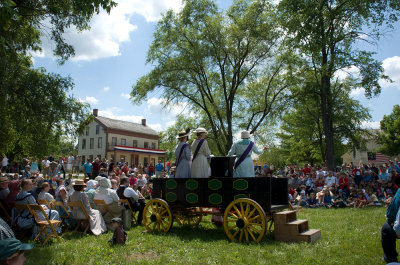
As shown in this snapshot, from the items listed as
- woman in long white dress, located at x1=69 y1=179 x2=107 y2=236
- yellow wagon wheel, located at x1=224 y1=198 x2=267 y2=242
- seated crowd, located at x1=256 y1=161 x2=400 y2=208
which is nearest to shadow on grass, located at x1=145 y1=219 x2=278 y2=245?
yellow wagon wheel, located at x1=224 y1=198 x2=267 y2=242

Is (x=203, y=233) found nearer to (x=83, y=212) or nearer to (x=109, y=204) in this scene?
(x=109, y=204)

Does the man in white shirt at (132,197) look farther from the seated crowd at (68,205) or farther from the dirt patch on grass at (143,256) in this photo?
the dirt patch on grass at (143,256)

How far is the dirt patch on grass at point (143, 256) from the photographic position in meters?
5.51

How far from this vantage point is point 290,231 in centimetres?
637

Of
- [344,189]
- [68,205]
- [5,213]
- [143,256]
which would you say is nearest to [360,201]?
[344,189]


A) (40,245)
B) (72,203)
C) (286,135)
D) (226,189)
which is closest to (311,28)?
(226,189)

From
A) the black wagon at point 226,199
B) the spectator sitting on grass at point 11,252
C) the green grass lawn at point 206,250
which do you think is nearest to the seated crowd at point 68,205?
the green grass lawn at point 206,250

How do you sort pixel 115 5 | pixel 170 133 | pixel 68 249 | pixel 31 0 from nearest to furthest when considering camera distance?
1. pixel 68 249
2. pixel 115 5
3. pixel 31 0
4. pixel 170 133

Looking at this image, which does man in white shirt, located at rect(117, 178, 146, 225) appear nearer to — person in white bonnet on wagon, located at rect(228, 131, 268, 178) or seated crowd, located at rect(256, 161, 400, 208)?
person in white bonnet on wagon, located at rect(228, 131, 268, 178)

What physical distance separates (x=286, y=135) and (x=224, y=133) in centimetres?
2686

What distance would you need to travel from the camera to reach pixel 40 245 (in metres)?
6.46

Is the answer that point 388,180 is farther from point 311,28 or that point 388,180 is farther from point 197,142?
point 197,142

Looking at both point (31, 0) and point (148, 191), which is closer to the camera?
point (31, 0)

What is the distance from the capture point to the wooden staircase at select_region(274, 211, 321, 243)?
20.5ft
